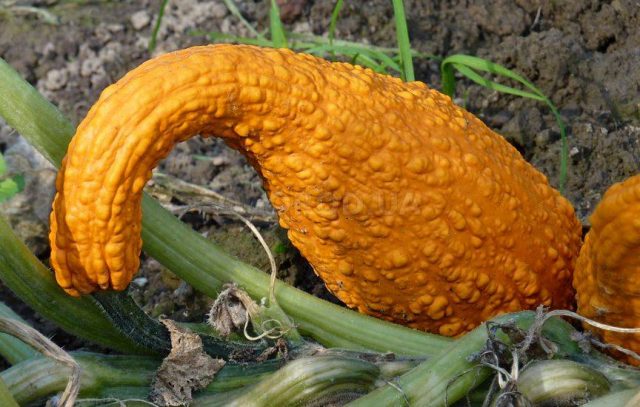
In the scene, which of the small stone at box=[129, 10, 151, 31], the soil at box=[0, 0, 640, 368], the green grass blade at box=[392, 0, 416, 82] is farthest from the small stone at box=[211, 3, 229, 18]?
the green grass blade at box=[392, 0, 416, 82]

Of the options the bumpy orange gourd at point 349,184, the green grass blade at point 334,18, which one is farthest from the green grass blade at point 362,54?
the bumpy orange gourd at point 349,184

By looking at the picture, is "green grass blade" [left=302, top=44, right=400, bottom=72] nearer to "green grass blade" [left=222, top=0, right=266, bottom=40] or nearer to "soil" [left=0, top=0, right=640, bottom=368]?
"soil" [left=0, top=0, right=640, bottom=368]

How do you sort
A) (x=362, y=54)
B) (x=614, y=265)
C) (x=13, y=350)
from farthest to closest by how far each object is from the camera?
(x=362, y=54) < (x=13, y=350) < (x=614, y=265)

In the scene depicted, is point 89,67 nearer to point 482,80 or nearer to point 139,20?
point 139,20

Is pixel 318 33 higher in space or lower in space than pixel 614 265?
lower

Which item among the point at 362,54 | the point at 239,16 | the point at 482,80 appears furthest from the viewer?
the point at 239,16


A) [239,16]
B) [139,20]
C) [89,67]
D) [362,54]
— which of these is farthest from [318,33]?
[89,67]

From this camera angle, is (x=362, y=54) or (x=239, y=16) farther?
(x=239, y=16)

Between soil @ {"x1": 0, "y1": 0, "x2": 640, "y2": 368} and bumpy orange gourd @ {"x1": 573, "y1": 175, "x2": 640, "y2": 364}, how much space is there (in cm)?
59

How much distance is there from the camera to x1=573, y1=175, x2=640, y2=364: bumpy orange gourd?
194 centimetres

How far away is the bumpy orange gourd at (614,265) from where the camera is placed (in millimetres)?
1937

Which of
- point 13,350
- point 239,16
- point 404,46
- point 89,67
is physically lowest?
point 13,350

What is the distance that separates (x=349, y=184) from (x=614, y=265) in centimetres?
61

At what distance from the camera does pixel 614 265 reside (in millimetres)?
2039
